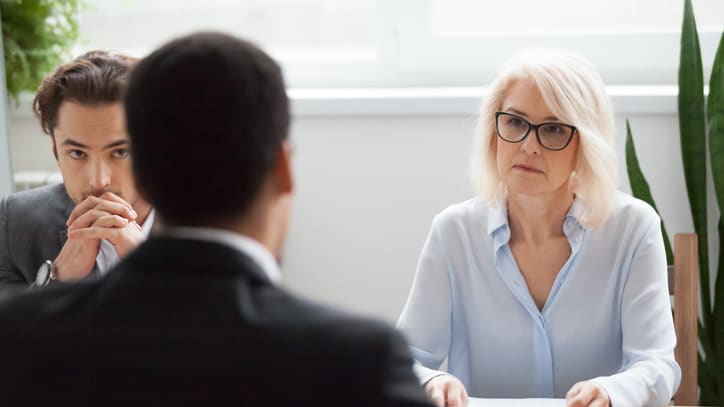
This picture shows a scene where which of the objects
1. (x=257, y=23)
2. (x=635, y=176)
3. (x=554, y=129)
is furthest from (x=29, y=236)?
(x=635, y=176)

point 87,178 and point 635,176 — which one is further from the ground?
point 87,178

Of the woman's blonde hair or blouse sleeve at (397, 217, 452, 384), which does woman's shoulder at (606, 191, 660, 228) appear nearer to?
the woman's blonde hair

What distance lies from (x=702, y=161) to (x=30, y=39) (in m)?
2.20

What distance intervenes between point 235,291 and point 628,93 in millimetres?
2491

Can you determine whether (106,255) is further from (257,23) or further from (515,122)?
(257,23)

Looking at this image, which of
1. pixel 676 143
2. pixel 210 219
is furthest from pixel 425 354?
pixel 676 143

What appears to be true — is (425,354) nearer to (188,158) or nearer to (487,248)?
(487,248)

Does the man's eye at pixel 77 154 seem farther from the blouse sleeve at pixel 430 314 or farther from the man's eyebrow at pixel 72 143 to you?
the blouse sleeve at pixel 430 314

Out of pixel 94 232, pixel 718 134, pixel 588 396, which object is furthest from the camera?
pixel 718 134

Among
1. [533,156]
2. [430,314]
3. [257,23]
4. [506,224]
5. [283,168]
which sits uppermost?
[283,168]

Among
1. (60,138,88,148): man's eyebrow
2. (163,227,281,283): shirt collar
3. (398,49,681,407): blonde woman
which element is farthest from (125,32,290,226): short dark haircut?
(398,49,681,407): blonde woman

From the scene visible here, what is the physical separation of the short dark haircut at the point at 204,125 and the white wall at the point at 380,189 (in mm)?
2271

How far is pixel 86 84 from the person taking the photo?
6.78 feet

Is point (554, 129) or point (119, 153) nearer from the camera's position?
point (119, 153)
